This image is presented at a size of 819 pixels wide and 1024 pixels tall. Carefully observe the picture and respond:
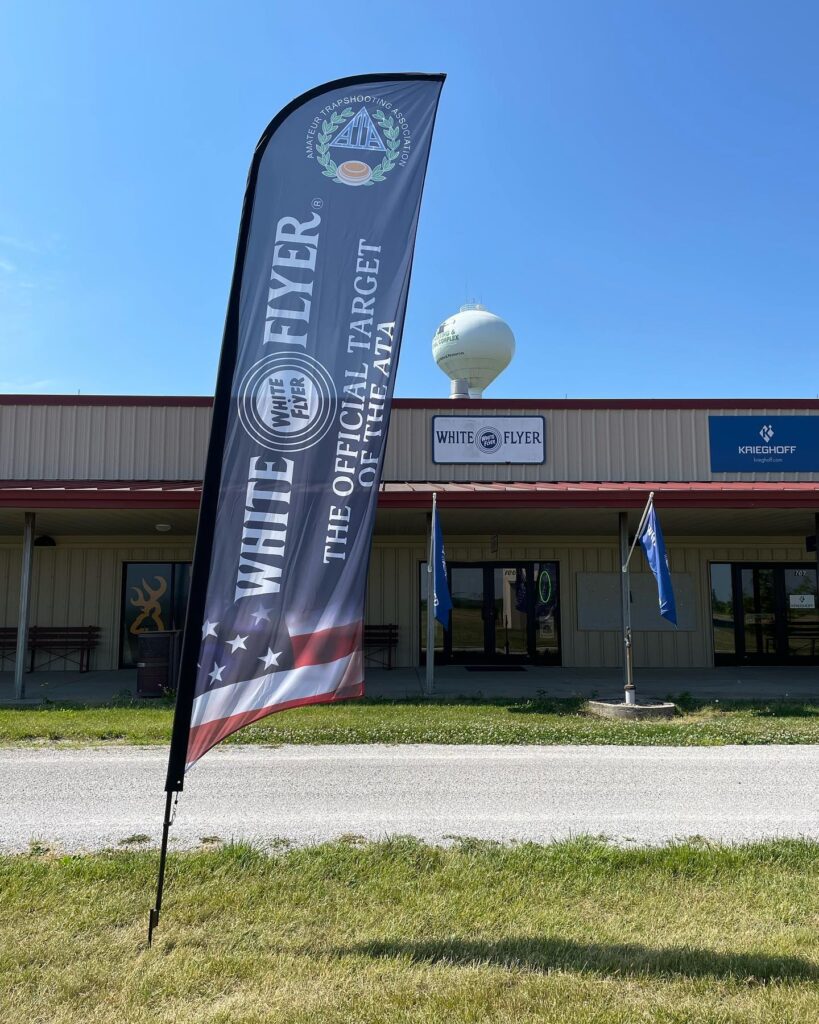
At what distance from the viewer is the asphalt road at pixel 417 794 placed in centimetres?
540

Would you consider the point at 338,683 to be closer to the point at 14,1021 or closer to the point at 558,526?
the point at 14,1021

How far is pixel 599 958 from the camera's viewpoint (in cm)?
342

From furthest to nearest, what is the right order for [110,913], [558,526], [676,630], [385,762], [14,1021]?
1. [676,630]
2. [558,526]
3. [385,762]
4. [110,913]
5. [14,1021]

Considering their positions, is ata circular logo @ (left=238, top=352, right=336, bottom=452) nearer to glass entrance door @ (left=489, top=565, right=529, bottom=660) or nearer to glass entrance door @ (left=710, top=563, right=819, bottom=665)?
glass entrance door @ (left=489, top=565, right=529, bottom=660)

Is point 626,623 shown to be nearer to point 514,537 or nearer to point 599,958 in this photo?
point 514,537

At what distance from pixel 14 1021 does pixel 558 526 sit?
13183 mm

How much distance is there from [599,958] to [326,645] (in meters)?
1.92

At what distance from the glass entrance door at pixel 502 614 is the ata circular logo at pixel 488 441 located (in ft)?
8.30

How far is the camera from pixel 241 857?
4.68 metres

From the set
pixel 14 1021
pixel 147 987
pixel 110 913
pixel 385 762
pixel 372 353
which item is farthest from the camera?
pixel 385 762

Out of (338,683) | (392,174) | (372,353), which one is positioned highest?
(392,174)

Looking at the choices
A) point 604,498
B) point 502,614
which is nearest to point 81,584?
point 502,614

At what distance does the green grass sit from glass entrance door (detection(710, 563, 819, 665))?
5.54 meters

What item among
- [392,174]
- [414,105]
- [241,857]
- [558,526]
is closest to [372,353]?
[392,174]
